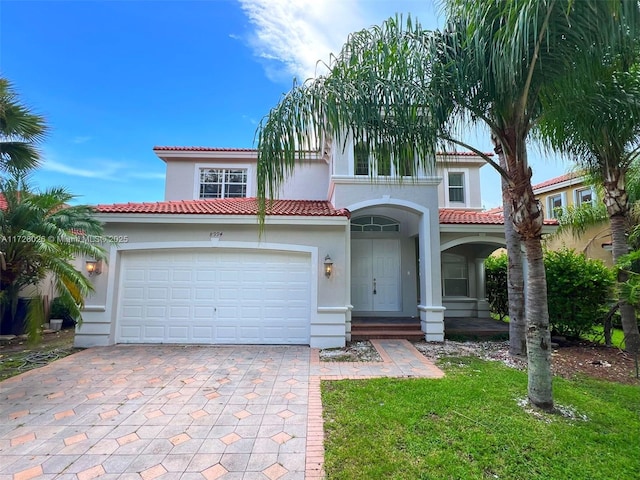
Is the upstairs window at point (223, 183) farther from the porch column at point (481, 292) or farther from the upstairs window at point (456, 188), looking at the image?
the porch column at point (481, 292)

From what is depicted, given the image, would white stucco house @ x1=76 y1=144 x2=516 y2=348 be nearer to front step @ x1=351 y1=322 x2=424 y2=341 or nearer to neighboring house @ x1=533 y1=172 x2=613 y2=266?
front step @ x1=351 y1=322 x2=424 y2=341

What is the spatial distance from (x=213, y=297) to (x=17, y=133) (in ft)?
21.1

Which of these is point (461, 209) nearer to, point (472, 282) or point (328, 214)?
point (472, 282)

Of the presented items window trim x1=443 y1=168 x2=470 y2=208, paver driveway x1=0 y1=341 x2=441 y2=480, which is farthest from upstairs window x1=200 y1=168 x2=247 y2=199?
window trim x1=443 y1=168 x2=470 y2=208

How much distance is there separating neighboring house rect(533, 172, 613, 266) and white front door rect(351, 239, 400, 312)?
723cm

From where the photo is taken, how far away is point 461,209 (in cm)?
1371

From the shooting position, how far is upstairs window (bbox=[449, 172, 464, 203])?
549 inches

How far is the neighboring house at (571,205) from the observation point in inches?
549

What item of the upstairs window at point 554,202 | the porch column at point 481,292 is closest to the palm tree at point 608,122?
the porch column at point 481,292

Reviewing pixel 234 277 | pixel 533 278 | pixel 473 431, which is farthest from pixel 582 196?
pixel 234 277

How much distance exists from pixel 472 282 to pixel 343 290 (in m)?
8.01

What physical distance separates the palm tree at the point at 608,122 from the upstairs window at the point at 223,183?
1176 cm

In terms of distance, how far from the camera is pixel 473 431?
13.4 ft

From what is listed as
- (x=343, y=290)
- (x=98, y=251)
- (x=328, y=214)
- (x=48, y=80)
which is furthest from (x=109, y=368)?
(x=48, y=80)
